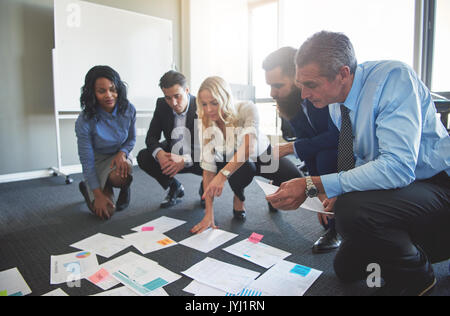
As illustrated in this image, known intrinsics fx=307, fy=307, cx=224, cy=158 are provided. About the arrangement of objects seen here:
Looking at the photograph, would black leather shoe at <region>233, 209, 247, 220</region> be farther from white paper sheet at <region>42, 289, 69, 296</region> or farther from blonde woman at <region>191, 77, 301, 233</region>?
white paper sheet at <region>42, 289, 69, 296</region>

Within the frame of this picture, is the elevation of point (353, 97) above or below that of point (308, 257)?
above

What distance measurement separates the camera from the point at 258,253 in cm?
137

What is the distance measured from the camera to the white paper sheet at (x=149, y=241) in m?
1.44

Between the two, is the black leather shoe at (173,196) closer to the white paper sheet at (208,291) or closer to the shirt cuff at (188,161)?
the shirt cuff at (188,161)

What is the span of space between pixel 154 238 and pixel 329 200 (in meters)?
0.91

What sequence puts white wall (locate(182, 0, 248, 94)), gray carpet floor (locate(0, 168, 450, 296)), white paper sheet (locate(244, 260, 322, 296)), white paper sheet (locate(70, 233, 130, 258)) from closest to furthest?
1. white paper sheet (locate(244, 260, 322, 296))
2. gray carpet floor (locate(0, 168, 450, 296))
3. white paper sheet (locate(70, 233, 130, 258))
4. white wall (locate(182, 0, 248, 94))

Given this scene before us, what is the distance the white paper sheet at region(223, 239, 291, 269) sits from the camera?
1.30 m

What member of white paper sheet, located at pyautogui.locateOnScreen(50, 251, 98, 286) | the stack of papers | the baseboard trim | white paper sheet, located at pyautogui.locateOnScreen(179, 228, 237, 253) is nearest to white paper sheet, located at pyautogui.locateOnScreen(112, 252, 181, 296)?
the stack of papers

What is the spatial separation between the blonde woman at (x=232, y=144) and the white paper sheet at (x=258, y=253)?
265 mm

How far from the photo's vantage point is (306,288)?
108cm

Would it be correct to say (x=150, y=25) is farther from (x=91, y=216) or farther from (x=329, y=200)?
(x=329, y=200)

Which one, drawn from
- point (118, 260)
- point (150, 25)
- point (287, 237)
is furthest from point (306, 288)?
point (150, 25)

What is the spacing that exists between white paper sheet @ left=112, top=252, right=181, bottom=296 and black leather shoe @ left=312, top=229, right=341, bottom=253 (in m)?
0.64

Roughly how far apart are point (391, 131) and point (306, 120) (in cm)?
71
